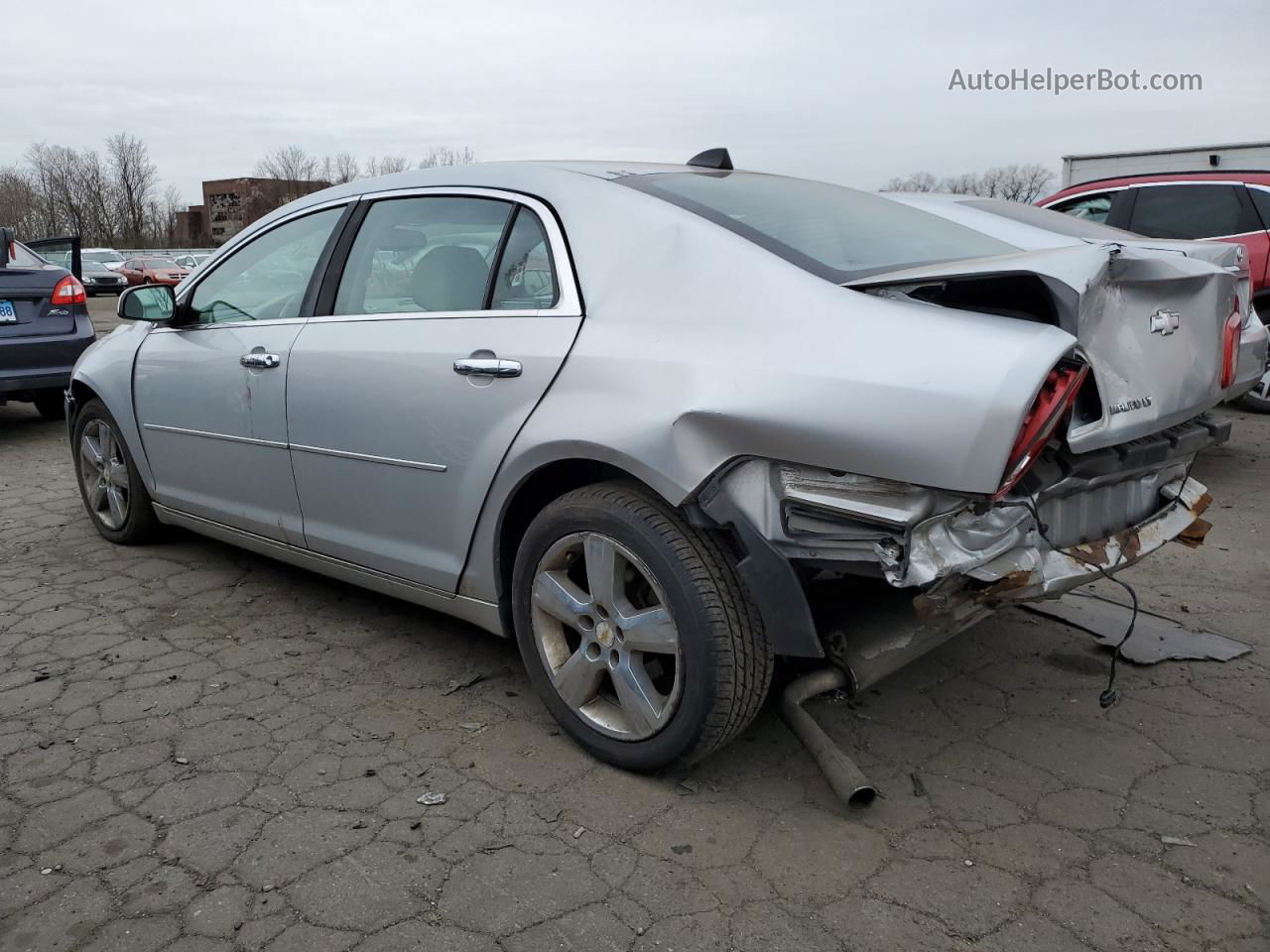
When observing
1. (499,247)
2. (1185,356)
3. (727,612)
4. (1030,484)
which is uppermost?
(499,247)

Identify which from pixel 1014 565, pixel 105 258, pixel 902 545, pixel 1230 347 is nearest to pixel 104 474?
pixel 902 545

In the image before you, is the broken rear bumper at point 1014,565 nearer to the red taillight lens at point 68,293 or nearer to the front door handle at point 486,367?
the front door handle at point 486,367

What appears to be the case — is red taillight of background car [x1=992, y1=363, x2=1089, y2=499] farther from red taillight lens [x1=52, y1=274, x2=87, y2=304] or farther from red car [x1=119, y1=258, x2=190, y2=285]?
red car [x1=119, y1=258, x2=190, y2=285]

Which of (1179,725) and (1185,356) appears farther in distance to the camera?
(1179,725)

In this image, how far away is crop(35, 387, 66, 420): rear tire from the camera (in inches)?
333

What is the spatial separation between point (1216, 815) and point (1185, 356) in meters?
1.14

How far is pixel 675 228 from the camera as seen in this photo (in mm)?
2625

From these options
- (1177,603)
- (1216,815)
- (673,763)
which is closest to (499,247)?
(673,763)

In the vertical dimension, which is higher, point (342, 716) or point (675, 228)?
point (675, 228)

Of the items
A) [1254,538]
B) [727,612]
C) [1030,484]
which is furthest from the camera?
[1254,538]

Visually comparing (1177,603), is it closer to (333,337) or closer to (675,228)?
(675,228)

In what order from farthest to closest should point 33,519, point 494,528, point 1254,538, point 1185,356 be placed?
point 33,519 < point 1254,538 < point 494,528 < point 1185,356

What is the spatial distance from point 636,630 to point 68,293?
22.7 ft

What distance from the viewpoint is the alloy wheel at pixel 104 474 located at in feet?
15.2
